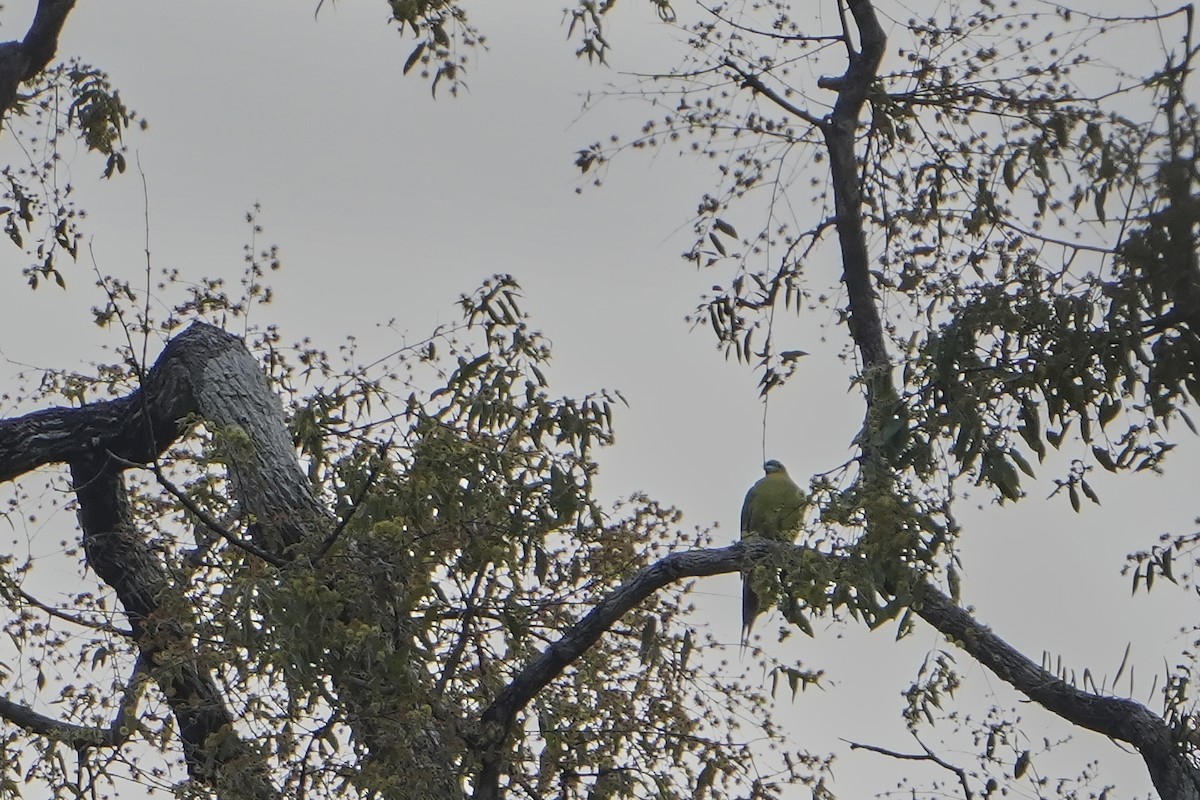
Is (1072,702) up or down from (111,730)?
down

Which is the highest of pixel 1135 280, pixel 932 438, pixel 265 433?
pixel 265 433

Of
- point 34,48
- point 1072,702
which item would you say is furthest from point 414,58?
point 1072,702

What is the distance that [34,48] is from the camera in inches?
193

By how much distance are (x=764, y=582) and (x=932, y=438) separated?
59 centimetres

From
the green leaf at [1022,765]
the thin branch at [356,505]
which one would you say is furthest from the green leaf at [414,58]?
the green leaf at [1022,765]

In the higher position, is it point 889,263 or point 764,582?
point 889,263

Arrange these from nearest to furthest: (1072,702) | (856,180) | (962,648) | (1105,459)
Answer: (1105,459) → (962,648) → (1072,702) → (856,180)

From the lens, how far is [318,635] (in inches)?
163

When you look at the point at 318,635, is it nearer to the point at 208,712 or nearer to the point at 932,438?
the point at 208,712

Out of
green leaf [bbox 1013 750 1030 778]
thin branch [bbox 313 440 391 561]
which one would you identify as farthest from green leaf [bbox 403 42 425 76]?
green leaf [bbox 1013 750 1030 778]

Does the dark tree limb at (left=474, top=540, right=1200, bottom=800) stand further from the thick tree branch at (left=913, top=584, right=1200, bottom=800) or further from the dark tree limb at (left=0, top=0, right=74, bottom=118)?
the dark tree limb at (left=0, top=0, right=74, bottom=118)

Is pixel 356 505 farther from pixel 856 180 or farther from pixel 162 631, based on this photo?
pixel 856 180

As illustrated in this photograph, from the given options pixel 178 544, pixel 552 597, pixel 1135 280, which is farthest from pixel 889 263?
pixel 178 544

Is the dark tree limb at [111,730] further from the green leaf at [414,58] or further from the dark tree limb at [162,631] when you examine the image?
the green leaf at [414,58]
